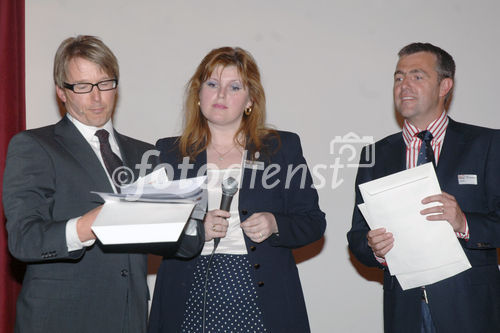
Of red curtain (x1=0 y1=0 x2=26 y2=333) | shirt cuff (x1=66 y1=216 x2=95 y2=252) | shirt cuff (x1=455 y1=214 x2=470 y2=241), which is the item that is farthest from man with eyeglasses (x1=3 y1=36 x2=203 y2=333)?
red curtain (x1=0 y1=0 x2=26 y2=333)

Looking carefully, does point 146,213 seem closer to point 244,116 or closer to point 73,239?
point 73,239

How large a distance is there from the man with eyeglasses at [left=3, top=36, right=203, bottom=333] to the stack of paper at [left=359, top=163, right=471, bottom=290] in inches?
34.9

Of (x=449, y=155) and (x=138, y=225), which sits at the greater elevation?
(x=449, y=155)

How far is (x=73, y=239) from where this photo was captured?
6.95 ft

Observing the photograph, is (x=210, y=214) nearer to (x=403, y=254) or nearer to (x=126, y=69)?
(x=403, y=254)

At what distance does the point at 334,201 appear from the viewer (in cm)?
431

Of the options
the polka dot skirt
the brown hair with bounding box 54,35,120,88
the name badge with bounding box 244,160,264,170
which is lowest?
the polka dot skirt

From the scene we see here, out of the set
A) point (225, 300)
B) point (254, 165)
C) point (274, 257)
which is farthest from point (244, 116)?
point (225, 300)

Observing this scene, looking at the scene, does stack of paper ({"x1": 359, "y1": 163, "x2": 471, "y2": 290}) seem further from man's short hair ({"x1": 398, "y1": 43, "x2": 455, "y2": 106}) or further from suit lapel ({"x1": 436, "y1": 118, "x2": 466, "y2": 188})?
man's short hair ({"x1": 398, "y1": 43, "x2": 455, "y2": 106})

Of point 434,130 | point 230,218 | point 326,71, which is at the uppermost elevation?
point 326,71

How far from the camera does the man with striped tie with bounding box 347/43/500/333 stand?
2.58 m

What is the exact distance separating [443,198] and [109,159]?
4.97 feet

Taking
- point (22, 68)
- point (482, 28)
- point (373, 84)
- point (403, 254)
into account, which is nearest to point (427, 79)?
point (403, 254)

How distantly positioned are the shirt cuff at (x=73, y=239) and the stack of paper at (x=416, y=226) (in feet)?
4.09
